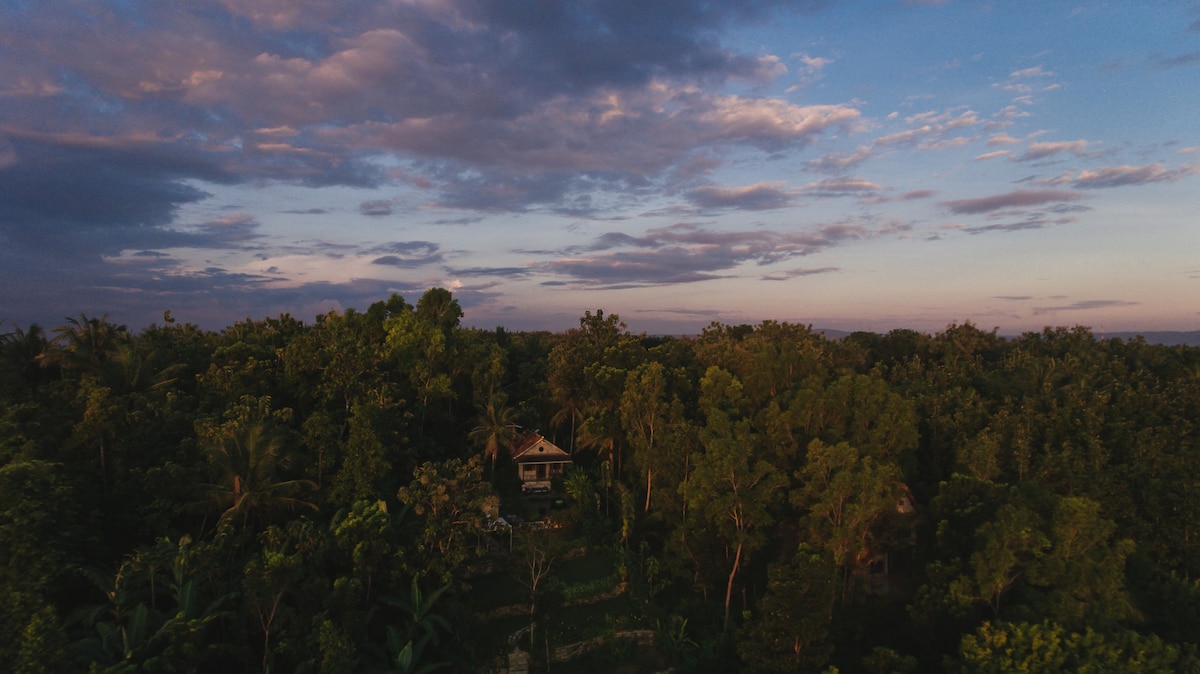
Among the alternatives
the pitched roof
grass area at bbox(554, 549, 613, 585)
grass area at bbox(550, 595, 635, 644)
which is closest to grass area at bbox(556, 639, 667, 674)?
grass area at bbox(550, 595, 635, 644)

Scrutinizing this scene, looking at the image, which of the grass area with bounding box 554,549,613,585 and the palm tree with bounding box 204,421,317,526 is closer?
the palm tree with bounding box 204,421,317,526

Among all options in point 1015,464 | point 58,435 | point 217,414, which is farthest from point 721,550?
point 58,435

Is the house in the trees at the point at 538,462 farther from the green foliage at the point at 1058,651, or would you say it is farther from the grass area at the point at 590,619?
the green foliage at the point at 1058,651

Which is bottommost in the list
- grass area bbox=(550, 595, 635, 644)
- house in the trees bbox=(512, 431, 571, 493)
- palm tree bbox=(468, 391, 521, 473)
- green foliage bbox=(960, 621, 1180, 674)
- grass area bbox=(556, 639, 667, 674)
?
grass area bbox=(556, 639, 667, 674)

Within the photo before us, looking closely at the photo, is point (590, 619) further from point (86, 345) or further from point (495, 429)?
point (86, 345)

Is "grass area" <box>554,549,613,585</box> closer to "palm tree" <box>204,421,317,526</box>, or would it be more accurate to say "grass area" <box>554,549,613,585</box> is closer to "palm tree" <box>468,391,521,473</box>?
"palm tree" <box>468,391,521,473</box>

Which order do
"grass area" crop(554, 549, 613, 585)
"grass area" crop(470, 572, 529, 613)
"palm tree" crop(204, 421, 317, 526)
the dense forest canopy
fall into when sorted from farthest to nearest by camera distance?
1. "grass area" crop(554, 549, 613, 585)
2. "grass area" crop(470, 572, 529, 613)
3. "palm tree" crop(204, 421, 317, 526)
4. the dense forest canopy

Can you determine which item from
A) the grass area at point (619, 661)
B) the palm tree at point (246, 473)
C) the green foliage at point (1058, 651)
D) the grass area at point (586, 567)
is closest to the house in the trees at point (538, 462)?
the grass area at point (586, 567)

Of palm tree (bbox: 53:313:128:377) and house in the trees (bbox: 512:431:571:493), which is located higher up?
palm tree (bbox: 53:313:128:377)
